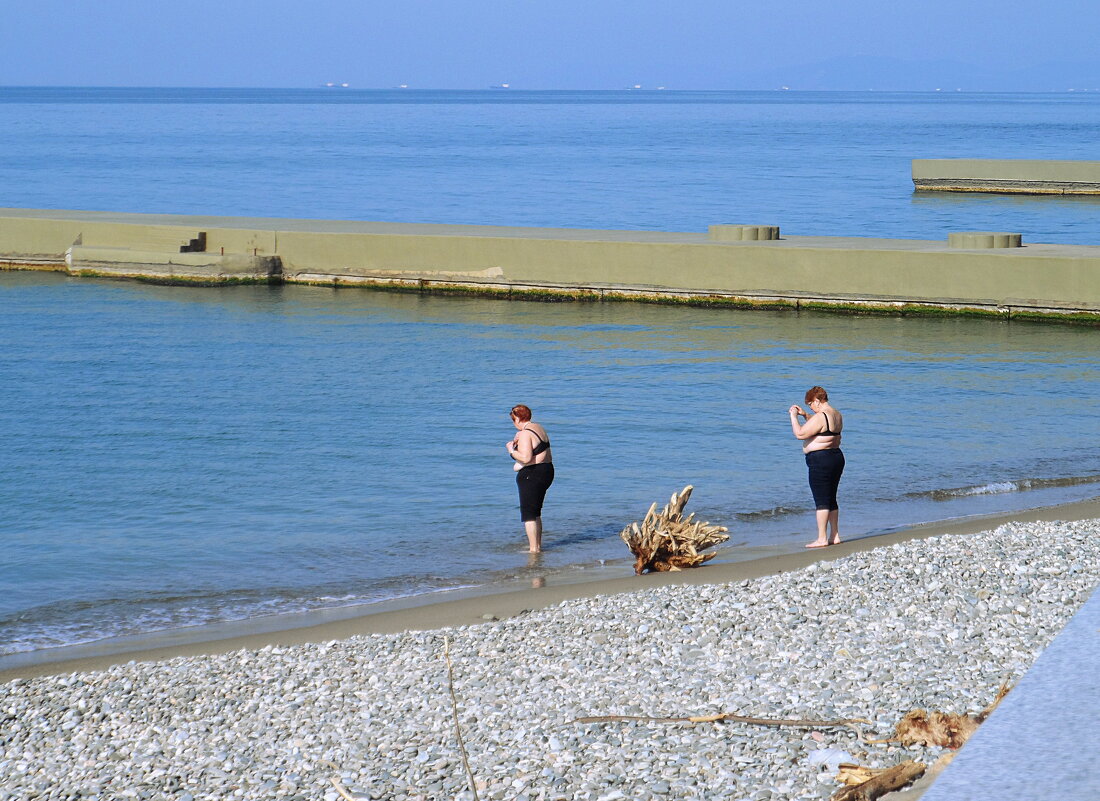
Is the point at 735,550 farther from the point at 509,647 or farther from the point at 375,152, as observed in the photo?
the point at 375,152

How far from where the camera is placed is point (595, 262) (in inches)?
1188

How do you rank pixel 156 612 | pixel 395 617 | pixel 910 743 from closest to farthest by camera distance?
pixel 910 743 < pixel 395 617 < pixel 156 612

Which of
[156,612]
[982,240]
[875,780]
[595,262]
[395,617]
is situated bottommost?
[156,612]

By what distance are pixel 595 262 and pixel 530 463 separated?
18.9m

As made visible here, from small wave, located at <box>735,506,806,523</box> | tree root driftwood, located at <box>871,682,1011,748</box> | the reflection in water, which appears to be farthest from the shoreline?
the reflection in water

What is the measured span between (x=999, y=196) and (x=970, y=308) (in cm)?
3751

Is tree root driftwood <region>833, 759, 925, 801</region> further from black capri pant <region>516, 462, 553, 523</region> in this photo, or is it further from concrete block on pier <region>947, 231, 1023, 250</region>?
concrete block on pier <region>947, 231, 1023, 250</region>

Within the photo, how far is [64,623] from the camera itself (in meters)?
10.3

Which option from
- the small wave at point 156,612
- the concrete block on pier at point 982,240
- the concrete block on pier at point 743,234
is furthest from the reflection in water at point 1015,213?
the small wave at point 156,612

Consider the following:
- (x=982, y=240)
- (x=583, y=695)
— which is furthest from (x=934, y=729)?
→ (x=982, y=240)

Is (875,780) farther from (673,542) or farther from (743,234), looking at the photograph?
(743,234)

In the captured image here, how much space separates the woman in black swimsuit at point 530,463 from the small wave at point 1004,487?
464 centimetres

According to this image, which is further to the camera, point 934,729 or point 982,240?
point 982,240

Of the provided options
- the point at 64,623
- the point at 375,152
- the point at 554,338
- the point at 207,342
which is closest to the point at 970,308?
the point at 554,338
